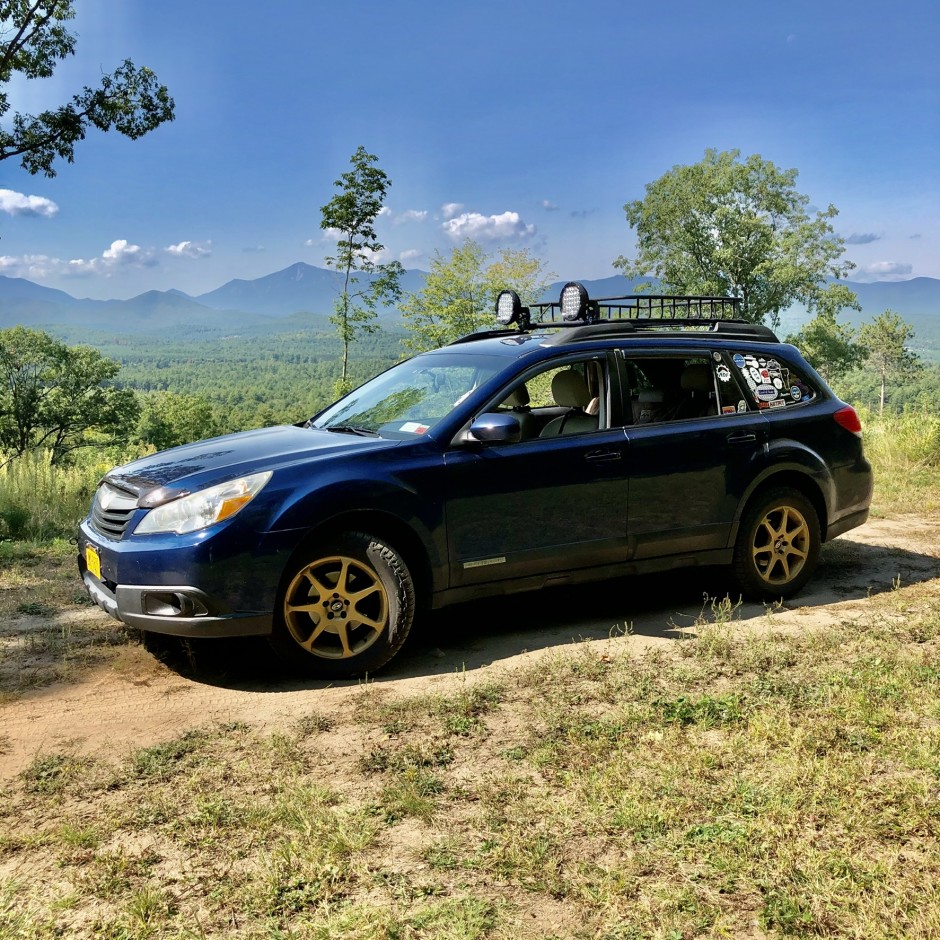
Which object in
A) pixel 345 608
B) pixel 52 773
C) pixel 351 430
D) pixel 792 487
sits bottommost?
pixel 52 773

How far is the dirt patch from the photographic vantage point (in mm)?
3895

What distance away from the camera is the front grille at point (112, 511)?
4.48 meters

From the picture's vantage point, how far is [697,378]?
5738mm

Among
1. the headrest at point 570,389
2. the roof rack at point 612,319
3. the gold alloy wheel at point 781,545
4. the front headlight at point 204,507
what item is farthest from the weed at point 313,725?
the gold alloy wheel at point 781,545

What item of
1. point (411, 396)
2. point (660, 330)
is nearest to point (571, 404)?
point (660, 330)

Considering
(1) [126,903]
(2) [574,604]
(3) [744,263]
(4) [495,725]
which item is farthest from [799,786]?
(3) [744,263]

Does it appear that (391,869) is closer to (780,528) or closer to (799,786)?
(799,786)

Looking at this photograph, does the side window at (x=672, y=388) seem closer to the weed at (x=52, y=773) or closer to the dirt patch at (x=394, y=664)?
the dirt patch at (x=394, y=664)

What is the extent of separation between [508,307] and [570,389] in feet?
2.93

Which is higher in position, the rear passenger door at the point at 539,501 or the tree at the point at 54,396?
the tree at the point at 54,396

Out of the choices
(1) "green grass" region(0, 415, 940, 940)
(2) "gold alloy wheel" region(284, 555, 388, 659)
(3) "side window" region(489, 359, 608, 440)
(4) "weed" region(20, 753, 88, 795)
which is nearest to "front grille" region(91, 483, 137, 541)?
(1) "green grass" region(0, 415, 940, 940)

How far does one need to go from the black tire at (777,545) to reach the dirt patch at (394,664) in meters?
0.15

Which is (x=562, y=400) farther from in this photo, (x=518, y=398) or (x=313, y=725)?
(x=313, y=725)

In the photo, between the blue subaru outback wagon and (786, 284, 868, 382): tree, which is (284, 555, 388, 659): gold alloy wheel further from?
(786, 284, 868, 382): tree
